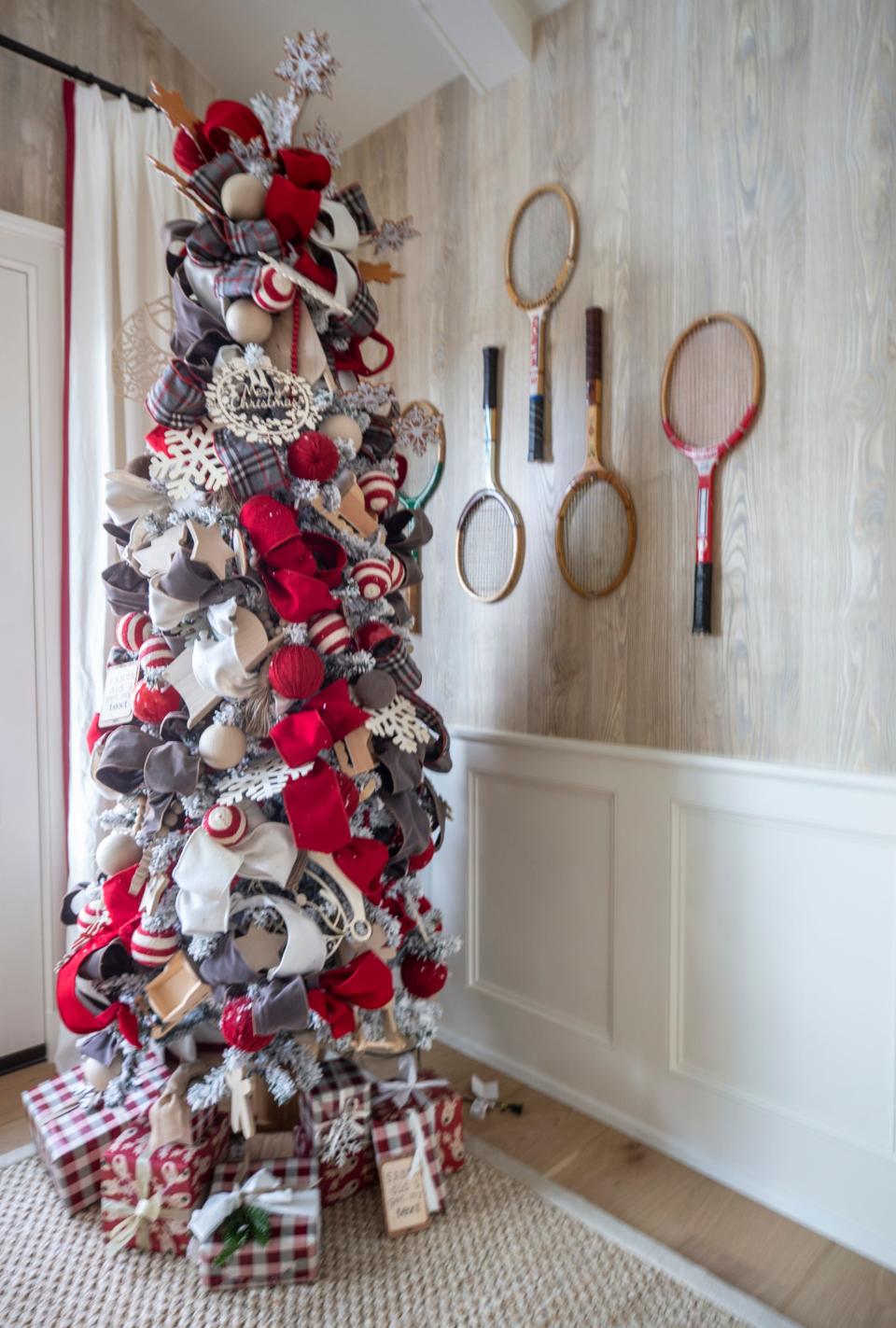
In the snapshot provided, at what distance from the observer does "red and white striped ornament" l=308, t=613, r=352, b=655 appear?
1592 millimetres

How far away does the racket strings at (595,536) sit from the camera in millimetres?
1941

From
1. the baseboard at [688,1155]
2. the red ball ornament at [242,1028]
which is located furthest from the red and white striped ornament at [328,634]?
the baseboard at [688,1155]

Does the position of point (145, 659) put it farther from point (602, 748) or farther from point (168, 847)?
point (602, 748)

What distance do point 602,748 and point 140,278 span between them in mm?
1738

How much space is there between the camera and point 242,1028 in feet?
4.94

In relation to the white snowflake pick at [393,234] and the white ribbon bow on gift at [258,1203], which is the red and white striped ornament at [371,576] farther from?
the white ribbon bow on gift at [258,1203]

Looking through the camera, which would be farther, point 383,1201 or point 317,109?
point 317,109

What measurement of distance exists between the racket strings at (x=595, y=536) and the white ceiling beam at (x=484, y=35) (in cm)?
Result: 108

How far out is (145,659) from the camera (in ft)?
5.35

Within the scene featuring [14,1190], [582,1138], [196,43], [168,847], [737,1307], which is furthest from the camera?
[196,43]

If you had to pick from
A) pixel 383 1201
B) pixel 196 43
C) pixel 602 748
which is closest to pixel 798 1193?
pixel 383 1201

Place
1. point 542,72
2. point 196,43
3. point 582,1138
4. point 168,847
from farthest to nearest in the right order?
1. point 196,43
2. point 542,72
3. point 582,1138
4. point 168,847

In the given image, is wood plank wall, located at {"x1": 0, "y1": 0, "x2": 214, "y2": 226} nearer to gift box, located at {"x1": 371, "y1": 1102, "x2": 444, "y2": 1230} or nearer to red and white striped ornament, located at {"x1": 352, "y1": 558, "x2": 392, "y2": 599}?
red and white striped ornament, located at {"x1": 352, "y1": 558, "x2": 392, "y2": 599}

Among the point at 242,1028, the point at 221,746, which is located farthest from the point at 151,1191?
the point at 221,746
